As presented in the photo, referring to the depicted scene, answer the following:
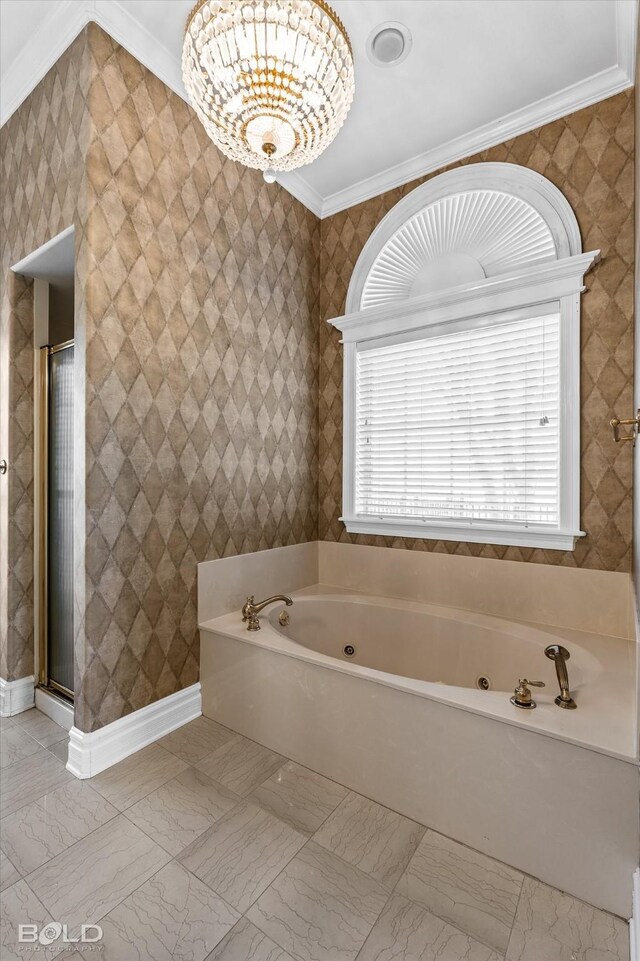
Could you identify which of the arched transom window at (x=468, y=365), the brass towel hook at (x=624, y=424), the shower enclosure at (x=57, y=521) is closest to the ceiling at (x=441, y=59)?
the arched transom window at (x=468, y=365)

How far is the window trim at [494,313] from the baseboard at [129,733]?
131cm

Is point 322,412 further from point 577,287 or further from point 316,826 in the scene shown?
point 316,826

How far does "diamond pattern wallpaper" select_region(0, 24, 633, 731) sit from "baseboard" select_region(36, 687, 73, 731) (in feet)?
0.49

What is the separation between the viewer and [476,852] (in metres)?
1.37

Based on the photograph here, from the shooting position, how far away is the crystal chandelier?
3.91 ft

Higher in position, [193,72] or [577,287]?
[193,72]

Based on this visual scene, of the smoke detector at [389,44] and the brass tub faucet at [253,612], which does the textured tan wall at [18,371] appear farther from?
the smoke detector at [389,44]

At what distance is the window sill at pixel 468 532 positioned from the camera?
2.11m

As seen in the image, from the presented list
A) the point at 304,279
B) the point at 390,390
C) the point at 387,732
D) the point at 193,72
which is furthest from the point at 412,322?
the point at 387,732

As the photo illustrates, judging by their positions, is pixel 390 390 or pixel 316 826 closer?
pixel 316 826

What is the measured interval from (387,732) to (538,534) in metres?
1.18

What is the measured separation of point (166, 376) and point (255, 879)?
71.1 inches

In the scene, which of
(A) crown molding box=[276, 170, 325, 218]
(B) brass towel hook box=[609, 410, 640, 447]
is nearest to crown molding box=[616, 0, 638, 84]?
(B) brass towel hook box=[609, 410, 640, 447]

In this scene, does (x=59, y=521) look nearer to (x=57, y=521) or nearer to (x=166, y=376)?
(x=57, y=521)
